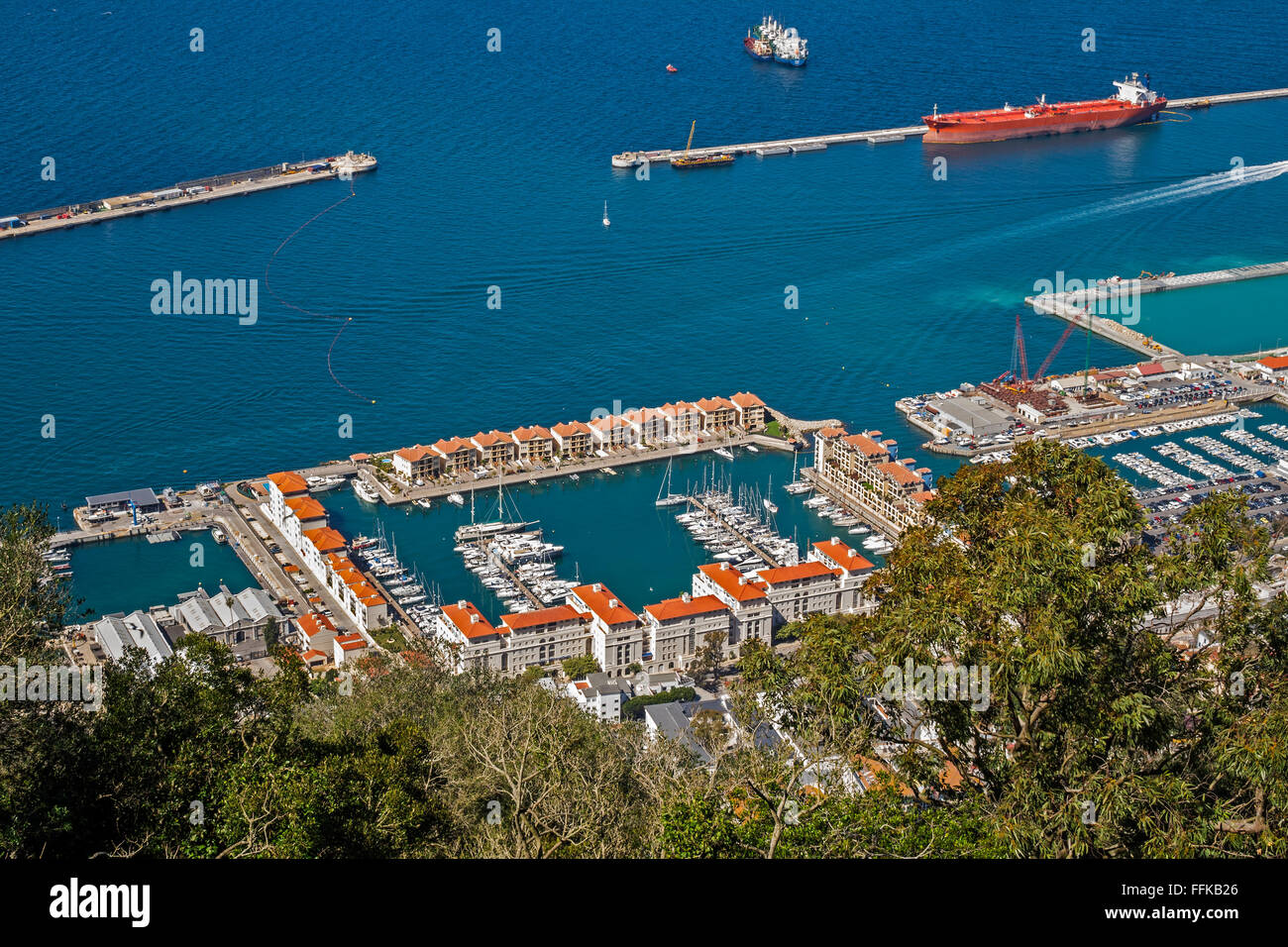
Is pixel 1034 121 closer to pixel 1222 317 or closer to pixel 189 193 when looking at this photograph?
pixel 1222 317

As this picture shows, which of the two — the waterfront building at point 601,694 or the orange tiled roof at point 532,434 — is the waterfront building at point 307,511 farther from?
the waterfront building at point 601,694

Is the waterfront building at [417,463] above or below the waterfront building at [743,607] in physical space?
above

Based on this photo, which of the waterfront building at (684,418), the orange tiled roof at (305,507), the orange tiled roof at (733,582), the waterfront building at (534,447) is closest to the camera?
the orange tiled roof at (733,582)

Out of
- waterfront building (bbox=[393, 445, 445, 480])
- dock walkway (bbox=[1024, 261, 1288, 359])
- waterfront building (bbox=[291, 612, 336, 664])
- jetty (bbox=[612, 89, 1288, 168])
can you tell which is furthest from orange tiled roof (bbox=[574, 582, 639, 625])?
jetty (bbox=[612, 89, 1288, 168])

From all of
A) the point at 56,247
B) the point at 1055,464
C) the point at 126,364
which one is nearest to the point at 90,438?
the point at 126,364

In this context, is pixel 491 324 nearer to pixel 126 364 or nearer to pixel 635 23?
pixel 126 364

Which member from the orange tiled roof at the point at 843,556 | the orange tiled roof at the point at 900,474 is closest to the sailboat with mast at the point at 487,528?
the orange tiled roof at the point at 843,556
